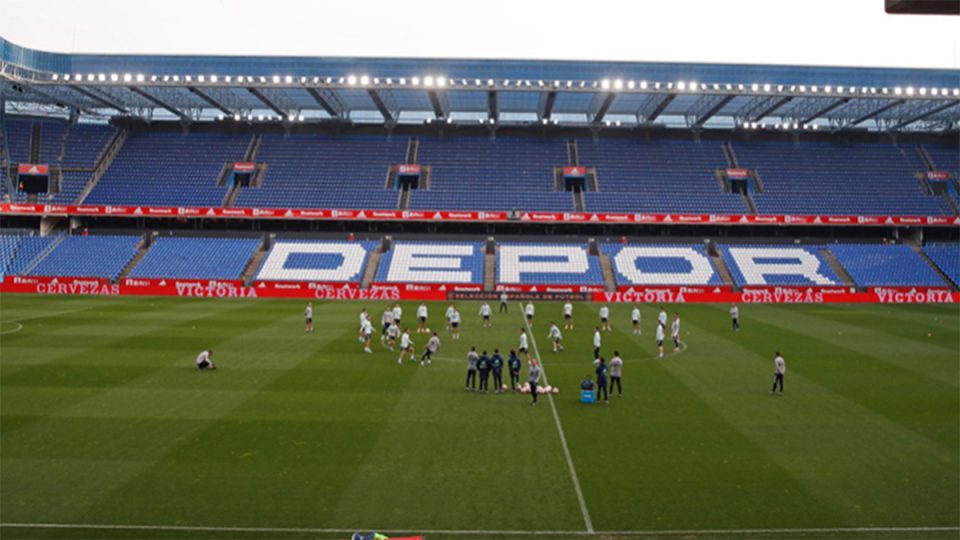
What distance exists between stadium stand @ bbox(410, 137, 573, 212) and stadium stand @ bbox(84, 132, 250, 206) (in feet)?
57.6

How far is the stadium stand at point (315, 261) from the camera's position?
1971 inches

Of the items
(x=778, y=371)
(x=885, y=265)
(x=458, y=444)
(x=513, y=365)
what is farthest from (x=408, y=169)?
(x=458, y=444)

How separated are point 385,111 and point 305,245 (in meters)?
13.8

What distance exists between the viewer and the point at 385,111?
196ft

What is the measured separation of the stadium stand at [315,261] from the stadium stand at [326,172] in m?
3.55

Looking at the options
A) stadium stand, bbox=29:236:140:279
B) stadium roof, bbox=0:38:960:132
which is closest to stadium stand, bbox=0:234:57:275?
stadium stand, bbox=29:236:140:279

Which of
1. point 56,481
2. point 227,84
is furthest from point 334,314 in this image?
point 56,481

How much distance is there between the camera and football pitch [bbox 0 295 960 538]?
36.8 feet

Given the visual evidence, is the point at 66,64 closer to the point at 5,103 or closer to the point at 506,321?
the point at 5,103

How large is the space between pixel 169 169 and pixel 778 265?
51.3m

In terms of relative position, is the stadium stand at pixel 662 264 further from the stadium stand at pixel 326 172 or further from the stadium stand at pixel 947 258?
the stadium stand at pixel 326 172

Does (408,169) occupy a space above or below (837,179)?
below

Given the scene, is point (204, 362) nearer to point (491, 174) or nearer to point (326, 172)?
point (326, 172)

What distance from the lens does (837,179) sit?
200ft
